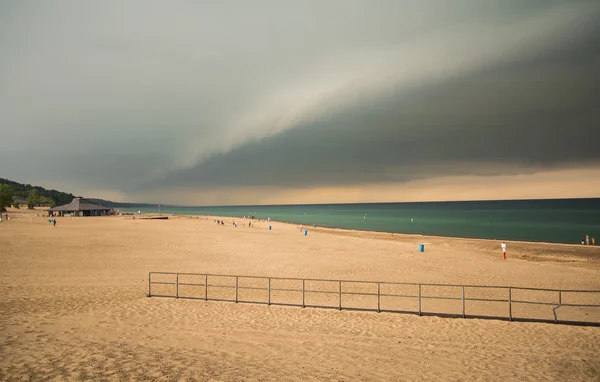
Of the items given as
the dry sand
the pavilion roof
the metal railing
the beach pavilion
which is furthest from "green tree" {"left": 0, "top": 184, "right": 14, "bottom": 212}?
the metal railing

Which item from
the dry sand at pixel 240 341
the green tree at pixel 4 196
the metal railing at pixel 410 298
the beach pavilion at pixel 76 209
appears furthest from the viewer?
the green tree at pixel 4 196

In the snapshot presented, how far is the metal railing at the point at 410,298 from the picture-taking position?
13469 mm

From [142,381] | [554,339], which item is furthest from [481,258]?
[142,381]

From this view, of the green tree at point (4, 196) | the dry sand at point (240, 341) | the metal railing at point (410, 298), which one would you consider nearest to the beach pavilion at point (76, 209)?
the green tree at point (4, 196)

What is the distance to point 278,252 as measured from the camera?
105 feet

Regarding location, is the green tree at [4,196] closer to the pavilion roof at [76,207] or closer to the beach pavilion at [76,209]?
the beach pavilion at [76,209]

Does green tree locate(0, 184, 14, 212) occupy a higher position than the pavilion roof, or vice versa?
green tree locate(0, 184, 14, 212)

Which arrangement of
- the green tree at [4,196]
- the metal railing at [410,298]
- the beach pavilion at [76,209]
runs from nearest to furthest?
the metal railing at [410,298], the beach pavilion at [76,209], the green tree at [4,196]

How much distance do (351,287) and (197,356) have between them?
11.5m

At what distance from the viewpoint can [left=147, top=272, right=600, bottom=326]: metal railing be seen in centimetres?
1347

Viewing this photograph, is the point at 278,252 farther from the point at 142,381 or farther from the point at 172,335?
the point at 142,381

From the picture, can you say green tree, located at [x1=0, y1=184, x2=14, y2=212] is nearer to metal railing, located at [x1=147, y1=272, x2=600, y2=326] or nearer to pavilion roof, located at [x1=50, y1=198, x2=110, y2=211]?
pavilion roof, located at [x1=50, y1=198, x2=110, y2=211]

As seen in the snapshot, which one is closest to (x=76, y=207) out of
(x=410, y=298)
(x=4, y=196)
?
(x=4, y=196)

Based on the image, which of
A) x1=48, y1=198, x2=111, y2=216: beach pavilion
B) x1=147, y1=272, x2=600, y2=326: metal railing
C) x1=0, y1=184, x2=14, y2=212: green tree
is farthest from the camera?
x1=0, y1=184, x2=14, y2=212: green tree
